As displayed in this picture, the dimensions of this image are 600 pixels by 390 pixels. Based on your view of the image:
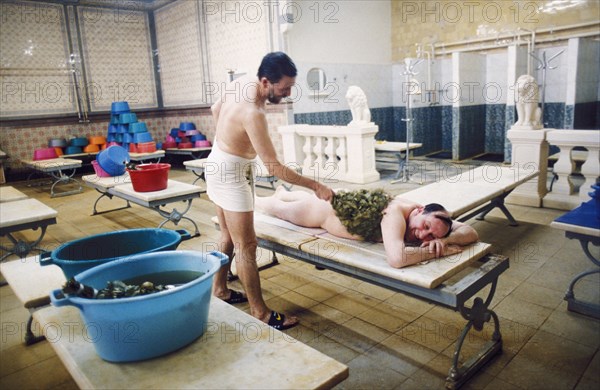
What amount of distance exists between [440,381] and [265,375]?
1283 mm

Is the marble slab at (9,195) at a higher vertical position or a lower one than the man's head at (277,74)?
lower

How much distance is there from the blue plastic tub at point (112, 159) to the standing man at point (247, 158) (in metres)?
3.54

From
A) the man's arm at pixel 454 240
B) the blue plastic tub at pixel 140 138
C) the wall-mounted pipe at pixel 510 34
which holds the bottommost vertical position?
the man's arm at pixel 454 240

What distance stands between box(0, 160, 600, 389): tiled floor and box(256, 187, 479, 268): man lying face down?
60 centimetres

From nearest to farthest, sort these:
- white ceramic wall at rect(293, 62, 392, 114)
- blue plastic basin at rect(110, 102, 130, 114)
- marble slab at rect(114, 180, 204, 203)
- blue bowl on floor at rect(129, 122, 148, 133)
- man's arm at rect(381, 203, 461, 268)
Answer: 1. man's arm at rect(381, 203, 461, 268)
2. marble slab at rect(114, 180, 204, 203)
3. white ceramic wall at rect(293, 62, 392, 114)
4. blue bowl on floor at rect(129, 122, 148, 133)
5. blue plastic basin at rect(110, 102, 130, 114)

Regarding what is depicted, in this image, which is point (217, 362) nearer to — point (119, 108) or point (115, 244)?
point (115, 244)

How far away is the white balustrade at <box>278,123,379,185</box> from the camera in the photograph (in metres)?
7.46

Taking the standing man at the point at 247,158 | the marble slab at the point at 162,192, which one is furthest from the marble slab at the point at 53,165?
the standing man at the point at 247,158

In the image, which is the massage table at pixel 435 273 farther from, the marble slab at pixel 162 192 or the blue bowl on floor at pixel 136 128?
the blue bowl on floor at pixel 136 128

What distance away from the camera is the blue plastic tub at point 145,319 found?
143 centimetres

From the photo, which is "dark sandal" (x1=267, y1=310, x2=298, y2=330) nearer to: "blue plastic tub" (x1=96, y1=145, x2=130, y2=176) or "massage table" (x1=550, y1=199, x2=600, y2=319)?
"massage table" (x1=550, y1=199, x2=600, y2=319)

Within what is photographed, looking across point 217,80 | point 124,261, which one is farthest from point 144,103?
point 124,261

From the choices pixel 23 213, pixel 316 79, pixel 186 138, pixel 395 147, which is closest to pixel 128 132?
pixel 186 138

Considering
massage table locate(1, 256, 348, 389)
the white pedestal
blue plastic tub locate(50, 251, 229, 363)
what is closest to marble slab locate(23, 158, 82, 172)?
massage table locate(1, 256, 348, 389)
